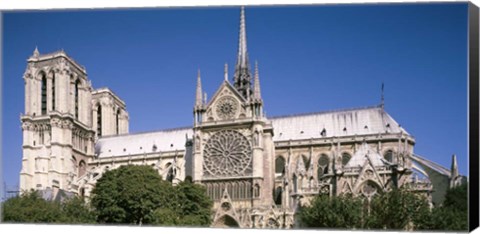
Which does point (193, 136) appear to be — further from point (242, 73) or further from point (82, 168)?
point (82, 168)

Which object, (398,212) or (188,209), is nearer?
(398,212)

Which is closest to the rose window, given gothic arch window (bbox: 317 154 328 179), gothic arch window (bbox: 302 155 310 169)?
gothic arch window (bbox: 302 155 310 169)

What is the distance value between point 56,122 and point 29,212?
14206 millimetres

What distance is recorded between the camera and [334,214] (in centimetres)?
1630

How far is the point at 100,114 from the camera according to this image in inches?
1542

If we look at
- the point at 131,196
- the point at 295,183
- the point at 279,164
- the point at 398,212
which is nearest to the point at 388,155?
the point at 295,183

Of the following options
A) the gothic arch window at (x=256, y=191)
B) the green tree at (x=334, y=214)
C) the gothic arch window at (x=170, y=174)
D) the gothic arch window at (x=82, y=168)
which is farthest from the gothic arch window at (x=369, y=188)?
the gothic arch window at (x=82, y=168)

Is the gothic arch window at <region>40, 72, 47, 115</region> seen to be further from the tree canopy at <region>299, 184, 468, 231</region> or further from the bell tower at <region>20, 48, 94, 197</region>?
the tree canopy at <region>299, 184, 468, 231</region>

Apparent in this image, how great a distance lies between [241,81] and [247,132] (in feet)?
14.4

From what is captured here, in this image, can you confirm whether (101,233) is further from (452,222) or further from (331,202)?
(452,222)

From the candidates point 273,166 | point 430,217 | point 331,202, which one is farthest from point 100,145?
point 430,217

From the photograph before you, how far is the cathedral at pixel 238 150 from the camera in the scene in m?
21.7

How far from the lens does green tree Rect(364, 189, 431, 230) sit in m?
15.4

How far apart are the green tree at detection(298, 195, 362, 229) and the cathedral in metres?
2.36
